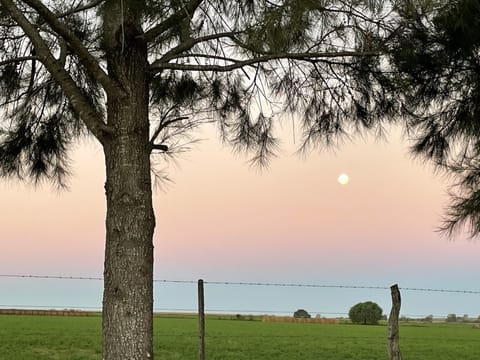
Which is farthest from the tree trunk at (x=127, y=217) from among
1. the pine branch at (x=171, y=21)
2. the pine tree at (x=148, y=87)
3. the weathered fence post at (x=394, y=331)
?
the weathered fence post at (x=394, y=331)

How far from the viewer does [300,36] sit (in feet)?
15.4

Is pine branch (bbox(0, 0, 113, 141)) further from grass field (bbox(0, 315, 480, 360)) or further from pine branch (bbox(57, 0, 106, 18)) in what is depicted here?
grass field (bbox(0, 315, 480, 360))

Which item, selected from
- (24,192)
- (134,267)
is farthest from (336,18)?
(24,192)

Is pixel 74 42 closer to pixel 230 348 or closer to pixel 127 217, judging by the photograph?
pixel 127 217

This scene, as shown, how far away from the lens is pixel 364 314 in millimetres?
36938

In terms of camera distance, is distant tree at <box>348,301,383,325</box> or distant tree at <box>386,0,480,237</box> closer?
distant tree at <box>386,0,480,237</box>

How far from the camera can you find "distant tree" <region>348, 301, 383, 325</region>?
3709cm

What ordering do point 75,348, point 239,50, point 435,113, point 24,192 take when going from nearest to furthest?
point 239,50
point 435,113
point 24,192
point 75,348

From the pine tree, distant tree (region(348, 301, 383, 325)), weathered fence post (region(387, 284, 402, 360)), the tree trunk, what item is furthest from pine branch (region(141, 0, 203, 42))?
distant tree (region(348, 301, 383, 325))

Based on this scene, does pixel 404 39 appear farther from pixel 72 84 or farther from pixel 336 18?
pixel 72 84

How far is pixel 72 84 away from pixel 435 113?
309 cm

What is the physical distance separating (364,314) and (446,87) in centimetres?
3289

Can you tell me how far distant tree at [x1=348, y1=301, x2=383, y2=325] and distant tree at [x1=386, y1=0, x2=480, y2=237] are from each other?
3128cm

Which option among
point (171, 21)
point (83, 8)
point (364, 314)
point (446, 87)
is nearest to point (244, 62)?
point (171, 21)
